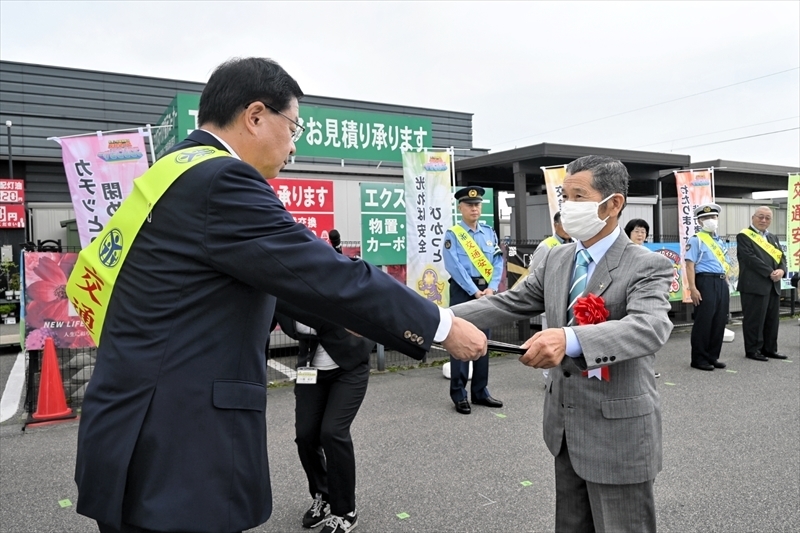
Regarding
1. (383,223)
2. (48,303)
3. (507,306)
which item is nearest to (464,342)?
(507,306)

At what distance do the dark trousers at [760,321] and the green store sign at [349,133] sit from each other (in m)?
5.30

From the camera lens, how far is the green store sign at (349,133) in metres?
8.49

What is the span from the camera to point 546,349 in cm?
195

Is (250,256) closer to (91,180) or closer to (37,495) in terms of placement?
(37,495)

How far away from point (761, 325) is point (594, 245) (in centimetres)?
753

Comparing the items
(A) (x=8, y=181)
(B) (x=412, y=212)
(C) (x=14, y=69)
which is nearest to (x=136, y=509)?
(B) (x=412, y=212)

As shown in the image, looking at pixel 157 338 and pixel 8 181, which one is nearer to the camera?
pixel 157 338

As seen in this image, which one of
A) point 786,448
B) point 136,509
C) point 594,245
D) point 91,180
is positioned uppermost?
point 91,180

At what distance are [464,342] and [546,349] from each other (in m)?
0.39

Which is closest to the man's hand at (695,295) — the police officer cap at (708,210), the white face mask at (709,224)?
the white face mask at (709,224)

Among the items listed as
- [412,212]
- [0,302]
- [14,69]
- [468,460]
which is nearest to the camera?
[468,460]

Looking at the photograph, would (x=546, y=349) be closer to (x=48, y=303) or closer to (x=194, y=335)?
(x=194, y=335)

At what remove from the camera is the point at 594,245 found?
232 centimetres

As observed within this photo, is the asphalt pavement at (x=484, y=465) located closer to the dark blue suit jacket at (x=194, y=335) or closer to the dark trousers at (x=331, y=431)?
the dark trousers at (x=331, y=431)
